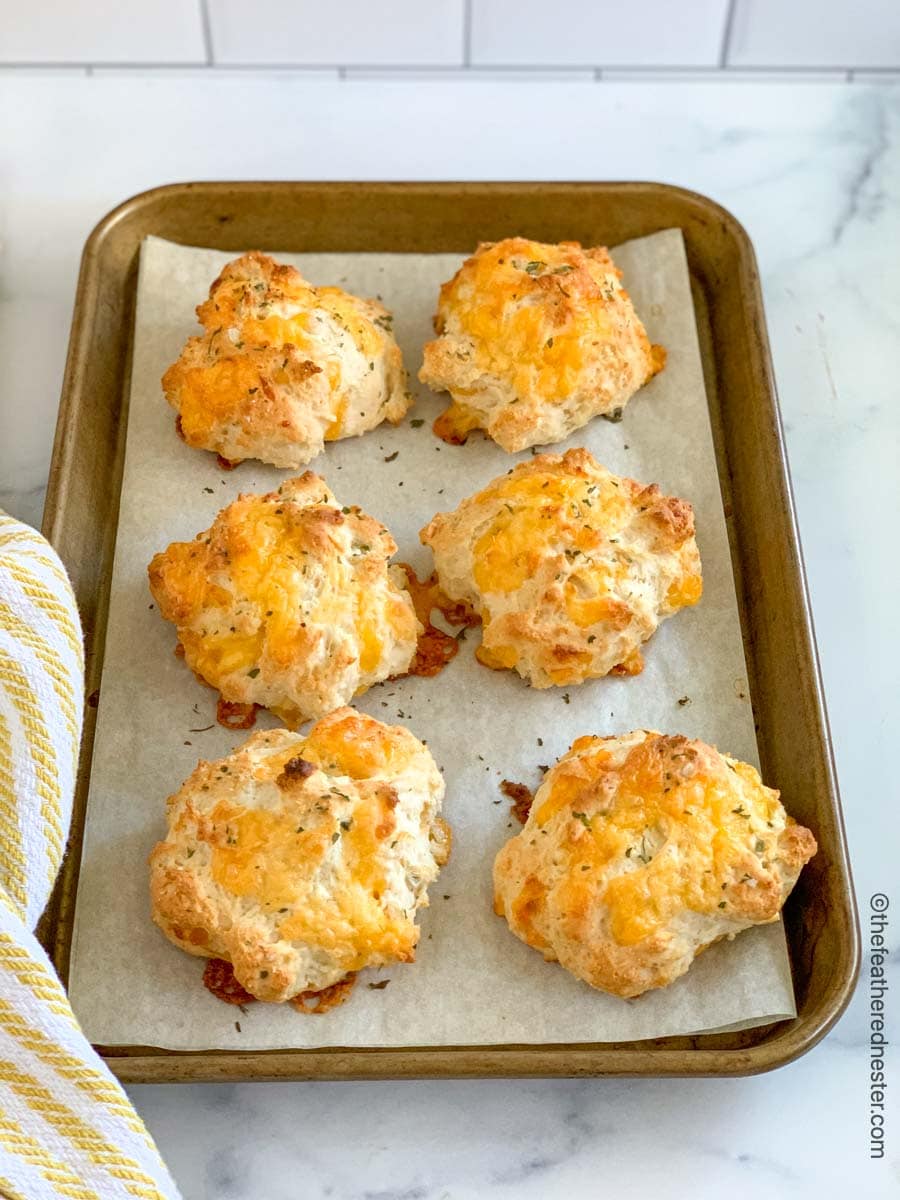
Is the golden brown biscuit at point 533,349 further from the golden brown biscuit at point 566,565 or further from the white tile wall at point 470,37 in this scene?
the white tile wall at point 470,37

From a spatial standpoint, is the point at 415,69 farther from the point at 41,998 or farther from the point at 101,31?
the point at 41,998

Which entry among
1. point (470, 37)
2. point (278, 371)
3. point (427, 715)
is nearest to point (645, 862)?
point (427, 715)

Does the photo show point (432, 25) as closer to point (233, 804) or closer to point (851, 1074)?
point (233, 804)

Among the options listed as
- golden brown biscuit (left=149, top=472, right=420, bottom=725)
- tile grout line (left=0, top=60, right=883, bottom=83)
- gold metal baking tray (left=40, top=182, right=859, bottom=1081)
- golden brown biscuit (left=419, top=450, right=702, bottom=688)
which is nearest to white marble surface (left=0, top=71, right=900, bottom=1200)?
tile grout line (left=0, top=60, right=883, bottom=83)

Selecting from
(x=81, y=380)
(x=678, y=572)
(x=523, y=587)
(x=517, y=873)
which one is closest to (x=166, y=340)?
(x=81, y=380)

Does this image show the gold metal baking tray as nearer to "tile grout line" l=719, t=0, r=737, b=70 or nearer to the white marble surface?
the white marble surface

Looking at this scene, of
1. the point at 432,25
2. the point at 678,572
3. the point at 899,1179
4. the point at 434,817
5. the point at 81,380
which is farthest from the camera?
the point at 432,25
